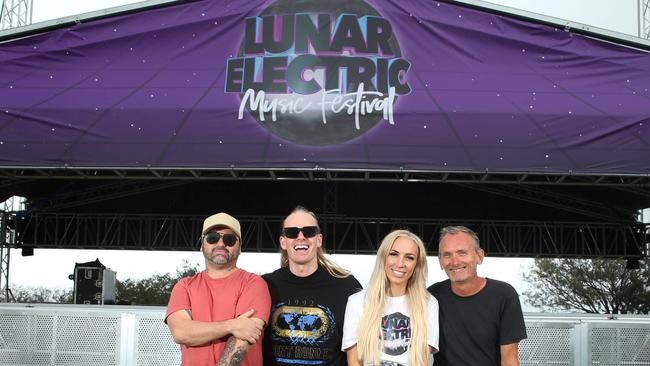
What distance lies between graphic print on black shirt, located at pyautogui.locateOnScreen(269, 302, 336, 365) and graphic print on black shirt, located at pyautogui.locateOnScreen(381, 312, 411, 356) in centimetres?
29

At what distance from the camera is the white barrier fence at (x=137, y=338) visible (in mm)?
5559

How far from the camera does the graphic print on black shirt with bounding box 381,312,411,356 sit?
291 centimetres

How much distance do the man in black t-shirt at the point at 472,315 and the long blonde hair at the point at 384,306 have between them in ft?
0.58

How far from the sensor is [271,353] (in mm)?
3197

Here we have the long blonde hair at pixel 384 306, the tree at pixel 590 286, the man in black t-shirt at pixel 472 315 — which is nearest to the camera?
the long blonde hair at pixel 384 306

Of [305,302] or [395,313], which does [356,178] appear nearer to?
[305,302]

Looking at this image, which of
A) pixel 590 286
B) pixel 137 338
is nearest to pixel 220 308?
pixel 137 338

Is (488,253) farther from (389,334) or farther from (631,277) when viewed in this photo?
(631,277)

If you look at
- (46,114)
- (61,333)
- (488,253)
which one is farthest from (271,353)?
(488,253)

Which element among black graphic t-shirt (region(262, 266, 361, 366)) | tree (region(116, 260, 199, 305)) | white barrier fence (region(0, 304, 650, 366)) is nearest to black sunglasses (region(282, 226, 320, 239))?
black graphic t-shirt (region(262, 266, 361, 366))

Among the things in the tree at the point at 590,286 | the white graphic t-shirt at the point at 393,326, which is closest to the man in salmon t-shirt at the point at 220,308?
the white graphic t-shirt at the point at 393,326

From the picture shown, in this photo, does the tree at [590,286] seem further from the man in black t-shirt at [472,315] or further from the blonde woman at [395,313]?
the blonde woman at [395,313]

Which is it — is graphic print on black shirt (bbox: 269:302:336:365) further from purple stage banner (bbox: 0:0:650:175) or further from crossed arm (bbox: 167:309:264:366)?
purple stage banner (bbox: 0:0:650:175)

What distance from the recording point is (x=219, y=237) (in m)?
3.18
